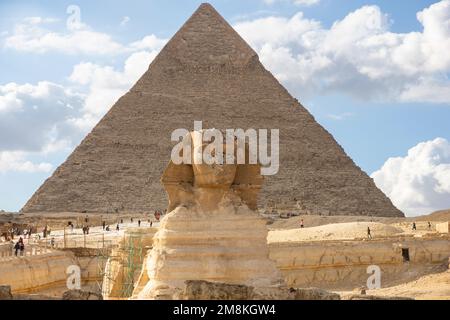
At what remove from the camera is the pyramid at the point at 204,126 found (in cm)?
11356

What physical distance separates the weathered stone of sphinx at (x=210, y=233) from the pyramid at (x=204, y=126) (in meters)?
100

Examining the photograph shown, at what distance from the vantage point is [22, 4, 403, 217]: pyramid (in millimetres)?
113562

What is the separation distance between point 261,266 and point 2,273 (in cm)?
392

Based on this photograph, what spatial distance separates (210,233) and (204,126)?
4446 inches

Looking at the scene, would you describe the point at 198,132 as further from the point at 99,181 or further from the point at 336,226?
the point at 99,181

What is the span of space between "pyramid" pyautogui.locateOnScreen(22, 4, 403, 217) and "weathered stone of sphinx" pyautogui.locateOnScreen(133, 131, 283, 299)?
A: 100 metres

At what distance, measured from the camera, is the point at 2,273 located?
35.1ft

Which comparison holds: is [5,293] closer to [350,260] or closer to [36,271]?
[36,271]

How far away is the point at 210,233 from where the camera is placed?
7793 mm

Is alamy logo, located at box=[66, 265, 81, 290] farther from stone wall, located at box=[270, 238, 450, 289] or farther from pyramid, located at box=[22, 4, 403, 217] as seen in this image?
pyramid, located at box=[22, 4, 403, 217]

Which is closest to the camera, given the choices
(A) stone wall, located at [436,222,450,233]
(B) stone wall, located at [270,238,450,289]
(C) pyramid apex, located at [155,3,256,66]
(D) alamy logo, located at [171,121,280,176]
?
(D) alamy logo, located at [171,121,280,176]

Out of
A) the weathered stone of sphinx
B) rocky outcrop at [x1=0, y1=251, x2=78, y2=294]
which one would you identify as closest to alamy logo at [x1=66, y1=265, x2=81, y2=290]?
rocky outcrop at [x1=0, y1=251, x2=78, y2=294]

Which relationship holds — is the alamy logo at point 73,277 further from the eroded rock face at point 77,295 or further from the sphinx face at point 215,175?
the eroded rock face at point 77,295

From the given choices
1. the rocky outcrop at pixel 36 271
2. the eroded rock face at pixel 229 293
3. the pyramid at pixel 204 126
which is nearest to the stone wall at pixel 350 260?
the rocky outcrop at pixel 36 271
